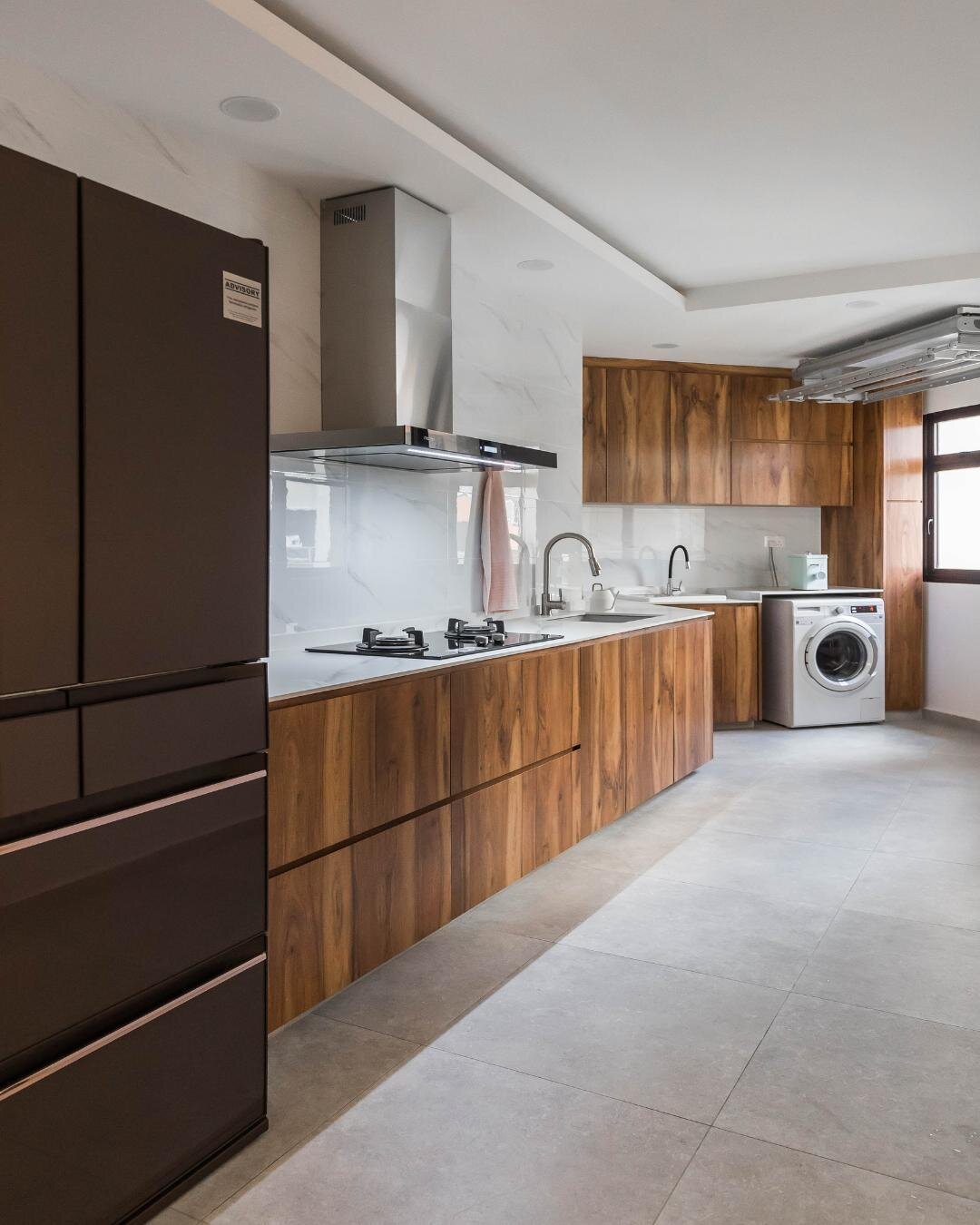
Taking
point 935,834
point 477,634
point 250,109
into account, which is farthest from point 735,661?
point 250,109

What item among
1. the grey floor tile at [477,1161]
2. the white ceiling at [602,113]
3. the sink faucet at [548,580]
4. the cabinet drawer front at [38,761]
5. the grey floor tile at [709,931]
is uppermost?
the white ceiling at [602,113]

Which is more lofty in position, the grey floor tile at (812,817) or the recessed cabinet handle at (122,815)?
the recessed cabinet handle at (122,815)

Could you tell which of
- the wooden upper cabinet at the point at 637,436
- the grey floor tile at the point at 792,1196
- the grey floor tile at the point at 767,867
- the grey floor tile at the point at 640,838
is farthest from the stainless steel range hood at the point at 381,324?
the wooden upper cabinet at the point at 637,436

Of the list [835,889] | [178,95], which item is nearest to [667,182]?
[178,95]

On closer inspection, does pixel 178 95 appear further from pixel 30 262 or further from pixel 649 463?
pixel 649 463

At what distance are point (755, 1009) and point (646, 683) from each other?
6.20 ft

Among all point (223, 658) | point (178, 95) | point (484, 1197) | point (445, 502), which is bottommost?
point (484, 1197)

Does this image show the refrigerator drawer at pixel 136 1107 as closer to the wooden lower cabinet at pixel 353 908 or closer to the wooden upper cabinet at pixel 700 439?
the wooden lower cabinet at pixel 353 908

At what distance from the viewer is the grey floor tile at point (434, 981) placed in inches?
91.2

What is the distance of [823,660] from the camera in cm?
627

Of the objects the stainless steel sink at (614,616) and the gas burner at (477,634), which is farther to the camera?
the stainless steel sink at (614,616)

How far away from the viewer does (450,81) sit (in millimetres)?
2732

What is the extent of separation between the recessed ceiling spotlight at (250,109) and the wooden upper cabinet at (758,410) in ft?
14.0

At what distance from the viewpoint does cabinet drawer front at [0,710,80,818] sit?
132 cm
